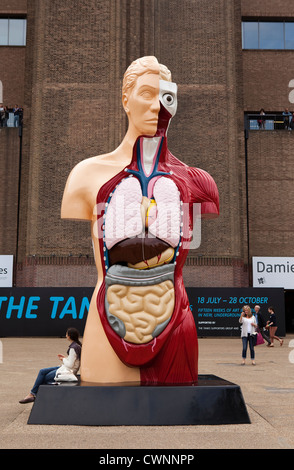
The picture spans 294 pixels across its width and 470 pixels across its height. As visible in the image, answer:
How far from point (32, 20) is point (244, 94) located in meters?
10.7

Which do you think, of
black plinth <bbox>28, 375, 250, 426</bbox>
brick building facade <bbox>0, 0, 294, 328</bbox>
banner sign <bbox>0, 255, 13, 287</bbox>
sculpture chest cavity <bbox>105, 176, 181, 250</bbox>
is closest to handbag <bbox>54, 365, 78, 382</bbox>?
black plinth <bbox>28, 375, 250, 426</bbox>

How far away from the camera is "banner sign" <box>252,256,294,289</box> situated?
882 inches

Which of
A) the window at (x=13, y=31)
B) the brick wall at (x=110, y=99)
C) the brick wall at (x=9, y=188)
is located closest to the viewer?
the brick wall at (x=110, y=99)

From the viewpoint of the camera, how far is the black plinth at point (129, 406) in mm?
4895

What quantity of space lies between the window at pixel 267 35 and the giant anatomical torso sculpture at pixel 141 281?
71.8 ft

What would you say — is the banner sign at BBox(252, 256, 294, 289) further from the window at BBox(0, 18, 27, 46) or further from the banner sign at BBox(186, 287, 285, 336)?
the window at BBox(0, 18, 27, 46)

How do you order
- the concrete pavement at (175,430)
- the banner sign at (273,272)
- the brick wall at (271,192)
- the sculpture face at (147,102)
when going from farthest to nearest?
the brick wall at (271,192)
the banner sign at (273,272)
the sculpture face at (147,102)
the concrete pavement at (175,430)

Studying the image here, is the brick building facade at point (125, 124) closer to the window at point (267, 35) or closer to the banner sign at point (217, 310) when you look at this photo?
the window at point (267, 35)

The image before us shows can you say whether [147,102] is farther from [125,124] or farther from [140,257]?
[125,124]

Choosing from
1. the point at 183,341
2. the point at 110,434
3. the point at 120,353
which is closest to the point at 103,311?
the point at 120,353

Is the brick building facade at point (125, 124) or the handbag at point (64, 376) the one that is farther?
the brick building facade at point (125, 124)

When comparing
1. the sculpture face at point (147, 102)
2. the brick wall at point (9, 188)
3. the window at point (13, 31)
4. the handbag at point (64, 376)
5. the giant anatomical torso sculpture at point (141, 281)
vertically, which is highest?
the window at point (13, 31)

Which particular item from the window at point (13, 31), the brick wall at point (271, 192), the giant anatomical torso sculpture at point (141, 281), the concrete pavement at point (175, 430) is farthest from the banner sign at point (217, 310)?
the window at point (13, 31)

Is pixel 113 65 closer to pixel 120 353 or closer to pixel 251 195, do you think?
pixel 251 195
